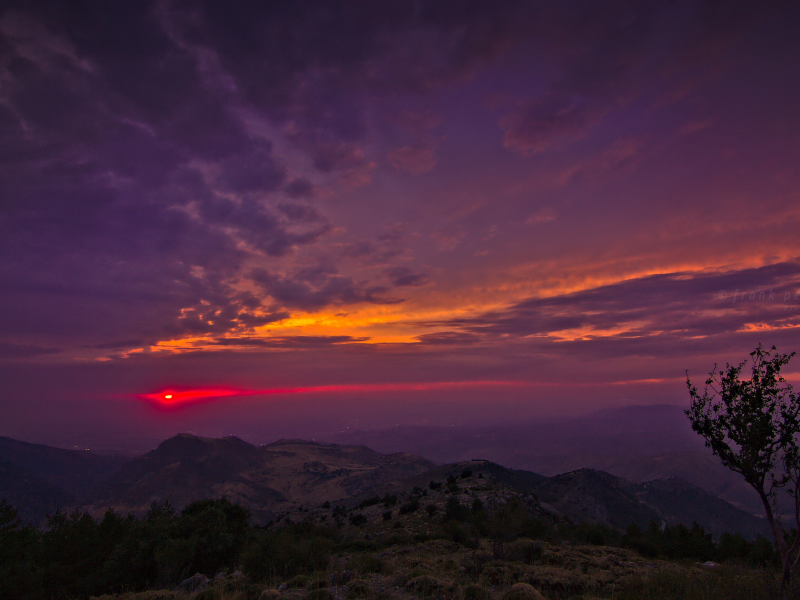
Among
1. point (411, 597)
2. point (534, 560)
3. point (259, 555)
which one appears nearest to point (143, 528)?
point (259, 555)

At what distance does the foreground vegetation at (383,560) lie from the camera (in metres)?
16.9

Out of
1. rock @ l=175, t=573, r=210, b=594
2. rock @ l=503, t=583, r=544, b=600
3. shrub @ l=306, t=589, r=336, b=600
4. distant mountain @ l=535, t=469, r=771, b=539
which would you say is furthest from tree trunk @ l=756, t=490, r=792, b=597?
distant mountain @ l=535, t=469, r=771, b=539

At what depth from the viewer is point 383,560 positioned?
24.9 meters

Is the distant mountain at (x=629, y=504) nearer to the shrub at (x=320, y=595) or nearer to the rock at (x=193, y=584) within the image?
the rock at (x=193, y=584)

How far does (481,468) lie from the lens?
123250mm

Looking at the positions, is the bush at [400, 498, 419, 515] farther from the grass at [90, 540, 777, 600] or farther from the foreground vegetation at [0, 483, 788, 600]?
the grass at [90, 540, 777, 600]

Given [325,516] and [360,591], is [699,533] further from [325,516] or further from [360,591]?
[325,516]

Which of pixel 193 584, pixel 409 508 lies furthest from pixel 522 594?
pixel 409 508

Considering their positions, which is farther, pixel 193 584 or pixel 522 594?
pixel 193 584

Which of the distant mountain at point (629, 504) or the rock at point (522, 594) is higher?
the rock at point (522, 594)

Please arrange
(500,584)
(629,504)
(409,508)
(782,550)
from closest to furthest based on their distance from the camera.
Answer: (782,550) < (500,584) < (409,508) < (629,504)

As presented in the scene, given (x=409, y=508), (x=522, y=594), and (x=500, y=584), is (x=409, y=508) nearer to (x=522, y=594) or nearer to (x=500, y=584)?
(x=500, y=584)

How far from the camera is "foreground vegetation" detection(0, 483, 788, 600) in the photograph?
55.4 feet

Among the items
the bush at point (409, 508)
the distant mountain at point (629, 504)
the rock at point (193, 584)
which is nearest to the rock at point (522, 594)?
the rock at point (193, 584)
